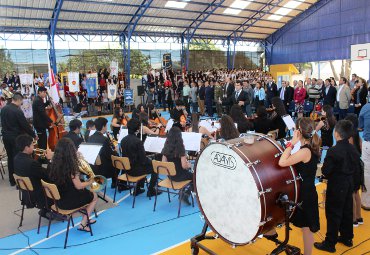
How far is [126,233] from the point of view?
4809 mm

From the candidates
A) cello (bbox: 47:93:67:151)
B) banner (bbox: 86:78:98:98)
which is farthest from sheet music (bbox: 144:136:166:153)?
banner (bbox: 86:78:98:98)

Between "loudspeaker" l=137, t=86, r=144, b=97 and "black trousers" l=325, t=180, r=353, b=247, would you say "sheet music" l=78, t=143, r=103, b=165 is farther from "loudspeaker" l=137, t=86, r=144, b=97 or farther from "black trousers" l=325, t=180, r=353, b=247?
"loudspeaker" l=137, t=86, r=144, b=97

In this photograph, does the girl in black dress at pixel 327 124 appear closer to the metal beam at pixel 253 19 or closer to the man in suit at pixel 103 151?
the man in suit at pixel 103 151

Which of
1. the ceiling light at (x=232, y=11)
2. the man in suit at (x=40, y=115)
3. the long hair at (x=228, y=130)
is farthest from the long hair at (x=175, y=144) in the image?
the ceiling light at (x=232, y=11)

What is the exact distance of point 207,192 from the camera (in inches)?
140

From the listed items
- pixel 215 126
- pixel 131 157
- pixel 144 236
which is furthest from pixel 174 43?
pixel 144 236

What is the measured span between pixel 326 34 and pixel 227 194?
85.4 ft

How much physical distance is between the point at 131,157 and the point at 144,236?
1.75m

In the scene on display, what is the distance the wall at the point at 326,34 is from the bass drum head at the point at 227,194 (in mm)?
24084

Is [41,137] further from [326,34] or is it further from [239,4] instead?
[326,34]

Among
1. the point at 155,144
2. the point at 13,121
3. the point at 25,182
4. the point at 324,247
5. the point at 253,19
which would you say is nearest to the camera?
the point at 324,247

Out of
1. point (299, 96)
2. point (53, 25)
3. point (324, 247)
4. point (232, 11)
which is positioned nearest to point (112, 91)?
point (53, 25)

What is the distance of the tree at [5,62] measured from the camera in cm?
1936

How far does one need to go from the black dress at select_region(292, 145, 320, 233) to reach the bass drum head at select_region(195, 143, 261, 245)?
2.02 feet
